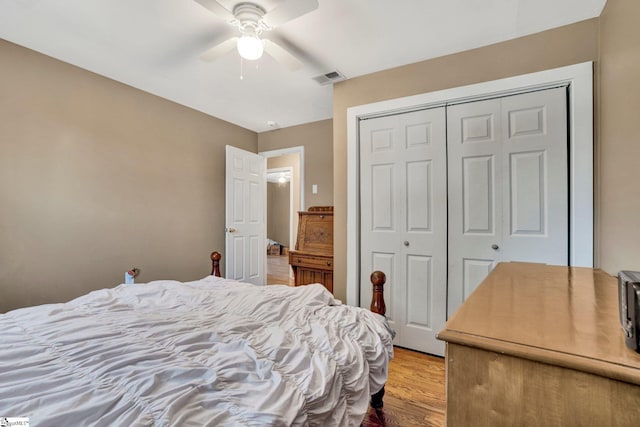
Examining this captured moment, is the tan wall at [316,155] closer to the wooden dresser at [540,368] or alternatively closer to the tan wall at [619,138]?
the tan wall at [619,138]

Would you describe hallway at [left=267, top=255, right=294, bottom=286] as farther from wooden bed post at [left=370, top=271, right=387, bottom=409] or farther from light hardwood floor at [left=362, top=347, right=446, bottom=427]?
wooden bed post at [left=370, top=271, right=387, bottom=409]

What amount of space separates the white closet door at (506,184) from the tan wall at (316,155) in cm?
185

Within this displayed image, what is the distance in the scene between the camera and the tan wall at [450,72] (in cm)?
192

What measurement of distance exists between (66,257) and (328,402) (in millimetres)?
2745

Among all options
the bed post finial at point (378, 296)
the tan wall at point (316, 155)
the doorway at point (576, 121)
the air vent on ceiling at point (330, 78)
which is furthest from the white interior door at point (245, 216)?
the doorway at point (576, 121)

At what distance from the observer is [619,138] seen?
1.49 meters

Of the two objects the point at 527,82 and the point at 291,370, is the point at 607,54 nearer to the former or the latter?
the point at 527,82

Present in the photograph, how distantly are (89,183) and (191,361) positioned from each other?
2555 mm

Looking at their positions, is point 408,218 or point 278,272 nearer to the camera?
point 408,218

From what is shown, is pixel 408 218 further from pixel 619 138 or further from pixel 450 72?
pixel 619 138

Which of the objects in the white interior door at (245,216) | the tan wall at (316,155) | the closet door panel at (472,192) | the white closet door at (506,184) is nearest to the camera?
the white closet door at (506,184)

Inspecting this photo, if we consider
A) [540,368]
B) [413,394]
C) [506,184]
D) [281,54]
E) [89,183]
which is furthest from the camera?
[89,183]

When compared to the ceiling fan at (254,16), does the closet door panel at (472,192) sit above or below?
below

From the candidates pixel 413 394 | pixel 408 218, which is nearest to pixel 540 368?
pixel 413 394
